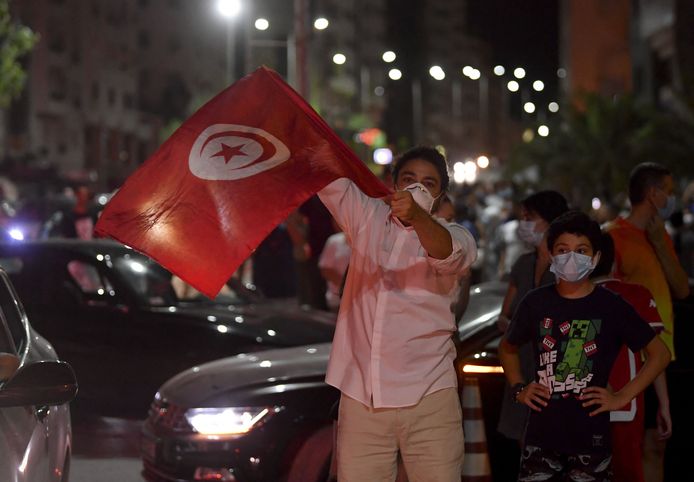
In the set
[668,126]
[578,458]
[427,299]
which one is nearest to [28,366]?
[427,299]

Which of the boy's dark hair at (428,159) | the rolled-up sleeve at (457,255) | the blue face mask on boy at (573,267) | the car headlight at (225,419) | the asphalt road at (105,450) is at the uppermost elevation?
the boy's dark hair at (428,159)

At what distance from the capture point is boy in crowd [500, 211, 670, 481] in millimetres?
5488

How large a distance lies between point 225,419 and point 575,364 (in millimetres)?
2632

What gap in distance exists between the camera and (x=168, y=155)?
17.0 feet

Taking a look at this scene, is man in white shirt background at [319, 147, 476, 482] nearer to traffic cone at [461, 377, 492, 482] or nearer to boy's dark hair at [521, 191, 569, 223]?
traffic cone at [461, 377, 492, 482]

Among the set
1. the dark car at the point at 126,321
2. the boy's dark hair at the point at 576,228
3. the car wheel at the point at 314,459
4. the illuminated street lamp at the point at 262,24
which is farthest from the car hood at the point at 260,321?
the illuminated street lamp at the point at 262,24

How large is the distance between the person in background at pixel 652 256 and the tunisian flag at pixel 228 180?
8.03 feet

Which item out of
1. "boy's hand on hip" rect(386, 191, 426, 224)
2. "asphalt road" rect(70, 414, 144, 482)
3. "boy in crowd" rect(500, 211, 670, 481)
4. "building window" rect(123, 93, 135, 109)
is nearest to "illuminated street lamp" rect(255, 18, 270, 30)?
"asphalt road" rect(70, 414, 144, 482)

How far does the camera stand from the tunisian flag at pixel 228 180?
198 inches

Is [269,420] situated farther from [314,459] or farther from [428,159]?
[428,159]

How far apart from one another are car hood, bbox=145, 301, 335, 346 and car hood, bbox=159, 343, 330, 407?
2.24 m

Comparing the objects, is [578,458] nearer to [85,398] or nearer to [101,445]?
[101,445]

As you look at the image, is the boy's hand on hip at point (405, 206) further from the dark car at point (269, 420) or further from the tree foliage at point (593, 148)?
the tree foliage at point (593, 148)

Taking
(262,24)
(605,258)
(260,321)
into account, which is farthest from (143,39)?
(605,258)
